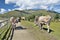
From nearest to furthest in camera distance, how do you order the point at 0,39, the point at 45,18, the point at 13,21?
the point at 0,39 → the point at 13,21 → the point at 45,18

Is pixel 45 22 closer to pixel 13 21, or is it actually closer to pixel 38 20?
pixel 38 20

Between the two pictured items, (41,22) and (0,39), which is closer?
(0,39)

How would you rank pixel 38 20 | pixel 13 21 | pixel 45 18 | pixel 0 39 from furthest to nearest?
pixel 38 20, pixel 45 18, pixel 13 21, pixel 0 39

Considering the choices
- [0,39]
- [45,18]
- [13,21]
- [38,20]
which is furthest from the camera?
[38,20]

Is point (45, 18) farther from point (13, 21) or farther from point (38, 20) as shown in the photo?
point (13, 21)

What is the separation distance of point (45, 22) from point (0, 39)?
1669 cm

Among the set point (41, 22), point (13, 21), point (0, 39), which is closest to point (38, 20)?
point (41, 22)

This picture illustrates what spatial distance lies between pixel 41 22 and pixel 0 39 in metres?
17.7

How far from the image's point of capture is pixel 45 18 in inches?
1164

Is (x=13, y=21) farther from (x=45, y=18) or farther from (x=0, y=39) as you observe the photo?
(x=0, y=39)

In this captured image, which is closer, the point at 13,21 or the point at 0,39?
the point at 0,39

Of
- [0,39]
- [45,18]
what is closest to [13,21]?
[45,18]

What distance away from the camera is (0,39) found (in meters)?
13.6

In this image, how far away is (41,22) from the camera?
101 feet
